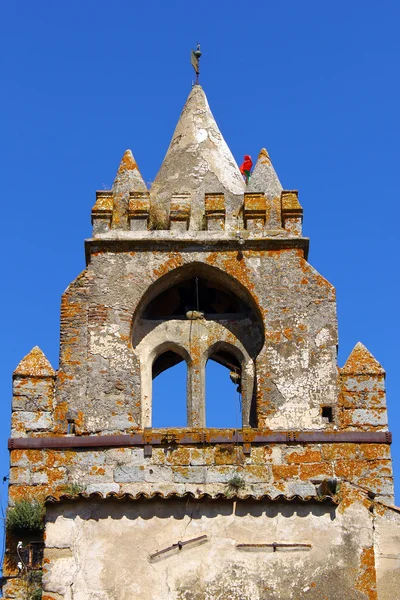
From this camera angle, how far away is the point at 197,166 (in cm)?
1934

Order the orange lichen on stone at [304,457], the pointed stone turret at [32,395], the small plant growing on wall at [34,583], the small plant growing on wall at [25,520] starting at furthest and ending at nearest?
the pointed stone turret at [32,395] < the orange lichen on stone at [304,457] < the small plant growing on wall at [25,520] < the small plant growing on wall at [34,583]

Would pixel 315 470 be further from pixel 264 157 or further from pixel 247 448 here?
pixel 264 157

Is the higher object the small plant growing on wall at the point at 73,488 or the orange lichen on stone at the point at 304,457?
the orange lichen on stone at the point at 304,457

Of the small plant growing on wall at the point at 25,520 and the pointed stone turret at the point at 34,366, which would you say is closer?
the small plant growing on wall at the point at 25,520

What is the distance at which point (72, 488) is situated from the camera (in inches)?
636

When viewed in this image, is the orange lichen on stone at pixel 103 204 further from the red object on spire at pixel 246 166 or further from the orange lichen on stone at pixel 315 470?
the orange lichen on stone at pixel 315 470

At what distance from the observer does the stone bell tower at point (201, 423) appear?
49.9 feet

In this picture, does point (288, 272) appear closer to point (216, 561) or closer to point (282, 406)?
point (282, 406)

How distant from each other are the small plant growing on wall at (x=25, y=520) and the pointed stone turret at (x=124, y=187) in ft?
12.8

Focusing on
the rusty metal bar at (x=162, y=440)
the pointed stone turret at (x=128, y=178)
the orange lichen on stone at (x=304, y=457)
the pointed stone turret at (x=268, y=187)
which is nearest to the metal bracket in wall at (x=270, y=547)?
the orange lichen on stone at (x=304, y=457)

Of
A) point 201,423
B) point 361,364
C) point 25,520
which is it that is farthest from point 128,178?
point 25,520

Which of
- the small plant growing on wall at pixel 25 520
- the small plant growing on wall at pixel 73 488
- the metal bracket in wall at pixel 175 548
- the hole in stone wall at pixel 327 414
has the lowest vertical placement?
the metal bracket in wall at pixel 175 548

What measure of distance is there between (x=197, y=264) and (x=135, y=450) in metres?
2.63

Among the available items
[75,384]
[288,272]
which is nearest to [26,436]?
[75,384]
